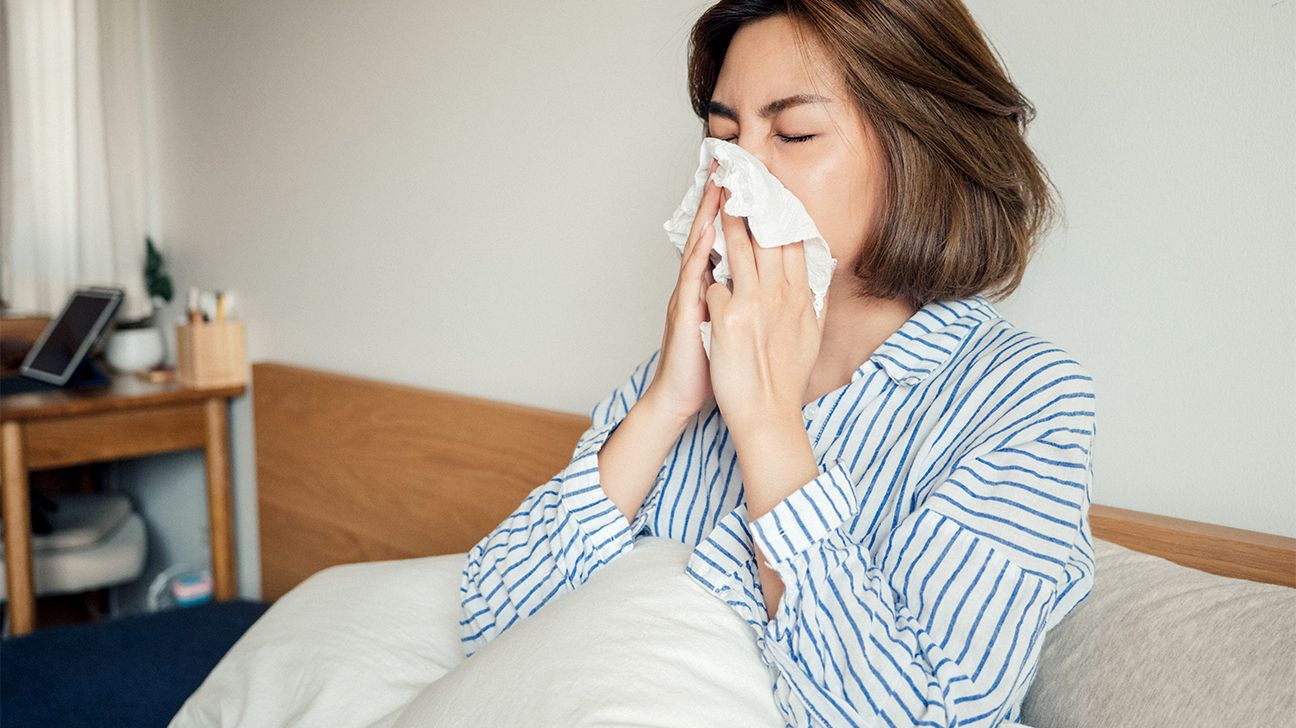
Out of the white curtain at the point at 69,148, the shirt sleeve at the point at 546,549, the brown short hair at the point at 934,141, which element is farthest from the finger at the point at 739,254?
the white curtain at the point at 69,148

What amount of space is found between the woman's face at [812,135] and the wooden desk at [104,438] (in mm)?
1640

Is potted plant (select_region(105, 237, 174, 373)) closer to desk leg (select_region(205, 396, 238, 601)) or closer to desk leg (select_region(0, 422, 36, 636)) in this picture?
desk leg (select_region(205, 396, 238, 601))

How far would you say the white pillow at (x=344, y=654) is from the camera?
2.94 ft

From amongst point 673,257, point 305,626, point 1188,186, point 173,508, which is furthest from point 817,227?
point 173,508

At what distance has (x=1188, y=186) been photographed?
861mm

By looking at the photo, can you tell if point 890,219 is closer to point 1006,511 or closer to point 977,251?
point 977,251

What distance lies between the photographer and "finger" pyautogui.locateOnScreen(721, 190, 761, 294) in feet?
2.65

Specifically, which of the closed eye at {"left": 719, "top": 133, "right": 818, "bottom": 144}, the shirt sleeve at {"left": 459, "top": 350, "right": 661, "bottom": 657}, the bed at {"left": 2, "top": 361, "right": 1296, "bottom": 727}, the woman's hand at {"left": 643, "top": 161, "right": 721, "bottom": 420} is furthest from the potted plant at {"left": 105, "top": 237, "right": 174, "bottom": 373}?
the closed eye at {"left": 719, "top": 133, "right": 818, "bottom": 144}

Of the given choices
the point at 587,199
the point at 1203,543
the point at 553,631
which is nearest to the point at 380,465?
the point at 587,199

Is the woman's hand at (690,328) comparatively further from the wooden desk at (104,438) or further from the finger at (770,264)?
the wooden desk at (104,438)

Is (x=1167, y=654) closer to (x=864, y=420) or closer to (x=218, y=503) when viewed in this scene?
(x=864, y=420)

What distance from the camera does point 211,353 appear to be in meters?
2.10

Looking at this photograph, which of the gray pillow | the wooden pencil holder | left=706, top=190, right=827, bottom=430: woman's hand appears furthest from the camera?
the wooden pencil holder

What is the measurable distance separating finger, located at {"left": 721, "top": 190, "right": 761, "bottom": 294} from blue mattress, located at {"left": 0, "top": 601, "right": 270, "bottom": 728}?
93 centimetres
